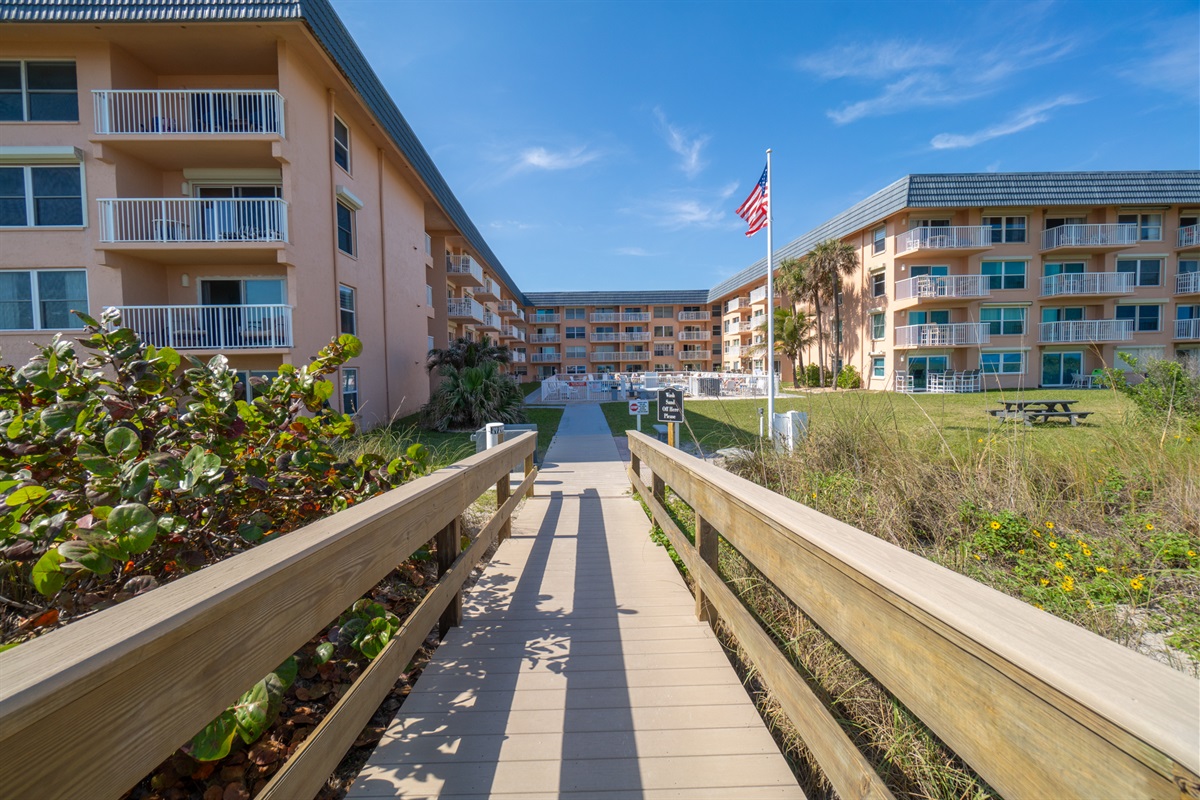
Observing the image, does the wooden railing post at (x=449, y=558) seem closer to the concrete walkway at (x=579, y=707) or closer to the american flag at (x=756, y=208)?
the concrete walkway at (x=579, y=707)

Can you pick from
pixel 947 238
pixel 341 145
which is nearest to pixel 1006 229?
pixel 947 238

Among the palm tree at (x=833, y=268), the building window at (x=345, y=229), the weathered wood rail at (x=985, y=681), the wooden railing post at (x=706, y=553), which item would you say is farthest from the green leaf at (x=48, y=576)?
the palm tree at (x=833, y=268)

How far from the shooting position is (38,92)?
→ 499 inches

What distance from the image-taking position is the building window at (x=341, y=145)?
1505cm

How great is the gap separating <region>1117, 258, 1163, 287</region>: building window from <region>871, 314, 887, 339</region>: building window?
42.3ft

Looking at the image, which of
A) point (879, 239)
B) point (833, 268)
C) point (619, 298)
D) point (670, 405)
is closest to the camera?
point (670, 405)

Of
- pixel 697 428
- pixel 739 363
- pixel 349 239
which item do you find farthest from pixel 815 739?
pixel 739 363

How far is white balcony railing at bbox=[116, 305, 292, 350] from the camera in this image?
499 inches

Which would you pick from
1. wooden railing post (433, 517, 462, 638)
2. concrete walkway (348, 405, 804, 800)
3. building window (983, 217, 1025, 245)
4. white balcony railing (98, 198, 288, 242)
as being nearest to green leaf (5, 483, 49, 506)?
concrete walkway (348, 405, 804, 800)

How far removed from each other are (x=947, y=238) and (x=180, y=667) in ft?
107

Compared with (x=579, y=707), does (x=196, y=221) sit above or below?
above

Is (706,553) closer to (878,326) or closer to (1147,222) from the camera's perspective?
(878,326)

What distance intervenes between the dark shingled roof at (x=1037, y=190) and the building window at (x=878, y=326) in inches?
218

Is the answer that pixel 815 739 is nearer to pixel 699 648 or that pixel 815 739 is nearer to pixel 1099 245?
pixel 699 648
